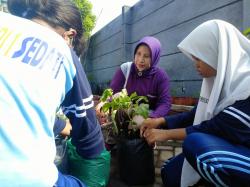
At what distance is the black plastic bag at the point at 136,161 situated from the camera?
79.4 inches

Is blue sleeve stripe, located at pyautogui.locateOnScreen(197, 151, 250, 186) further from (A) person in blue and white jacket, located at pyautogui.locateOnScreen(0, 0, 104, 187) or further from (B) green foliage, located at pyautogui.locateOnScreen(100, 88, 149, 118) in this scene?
(A) person in blue and white jacket, located at pyautogui.locateOnScreen(0, 0, 104, 187)

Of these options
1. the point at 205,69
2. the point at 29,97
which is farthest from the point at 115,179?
the point at 29,97

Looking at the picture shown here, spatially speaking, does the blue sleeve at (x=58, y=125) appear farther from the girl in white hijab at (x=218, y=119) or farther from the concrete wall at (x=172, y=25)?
the concrete wall at (x=172, y=25)

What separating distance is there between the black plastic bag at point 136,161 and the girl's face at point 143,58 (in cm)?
113

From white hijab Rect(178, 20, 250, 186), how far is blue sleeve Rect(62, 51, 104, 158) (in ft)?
2.89

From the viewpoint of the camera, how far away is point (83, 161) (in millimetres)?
1249

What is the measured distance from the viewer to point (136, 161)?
79.5 inches

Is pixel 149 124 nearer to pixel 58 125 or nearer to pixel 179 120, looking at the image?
pixel 179 120

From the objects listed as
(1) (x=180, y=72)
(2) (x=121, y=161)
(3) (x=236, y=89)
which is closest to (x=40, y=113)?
(3) (x=236, y=89)

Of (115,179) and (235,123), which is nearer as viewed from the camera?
(235,123)

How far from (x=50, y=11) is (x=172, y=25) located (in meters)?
3.49

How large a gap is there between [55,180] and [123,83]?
236 centimetres

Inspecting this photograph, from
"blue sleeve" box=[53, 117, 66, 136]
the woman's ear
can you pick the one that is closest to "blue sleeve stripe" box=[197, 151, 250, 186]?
"blue sleeve" box=[53, 117, 66, 136]

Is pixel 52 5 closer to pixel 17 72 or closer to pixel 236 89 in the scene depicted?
pixel 17 72
